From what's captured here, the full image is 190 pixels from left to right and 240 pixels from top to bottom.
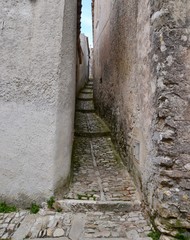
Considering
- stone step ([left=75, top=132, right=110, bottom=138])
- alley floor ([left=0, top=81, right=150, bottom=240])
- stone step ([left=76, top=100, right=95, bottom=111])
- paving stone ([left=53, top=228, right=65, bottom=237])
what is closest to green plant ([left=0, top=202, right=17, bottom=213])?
alley floor ([left=0, top=81, right=150, bottom=240])

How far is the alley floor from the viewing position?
2.15 m

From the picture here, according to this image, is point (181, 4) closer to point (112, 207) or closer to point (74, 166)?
point (112, 207)

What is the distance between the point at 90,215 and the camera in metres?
2.48

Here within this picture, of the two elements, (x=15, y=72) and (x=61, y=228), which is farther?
(x=15, y=72)

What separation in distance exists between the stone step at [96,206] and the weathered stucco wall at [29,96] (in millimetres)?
226

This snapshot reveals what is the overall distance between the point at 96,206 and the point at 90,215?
0.13m

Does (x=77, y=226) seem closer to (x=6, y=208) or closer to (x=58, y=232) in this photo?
(x=58, y=232)

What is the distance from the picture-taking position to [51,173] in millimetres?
2572

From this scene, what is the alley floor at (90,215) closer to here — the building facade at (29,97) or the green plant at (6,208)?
the green plant at (6,208)

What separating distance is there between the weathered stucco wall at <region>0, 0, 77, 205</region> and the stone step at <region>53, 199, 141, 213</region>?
0.23 metres

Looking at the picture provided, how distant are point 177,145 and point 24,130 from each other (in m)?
1.73

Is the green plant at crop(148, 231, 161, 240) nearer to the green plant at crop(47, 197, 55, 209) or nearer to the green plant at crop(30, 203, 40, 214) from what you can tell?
the green plant at crop(47, 197, 55, 209)

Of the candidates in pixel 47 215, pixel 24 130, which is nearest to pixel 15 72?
pixel 24 130

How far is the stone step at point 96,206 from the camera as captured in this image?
254cm
